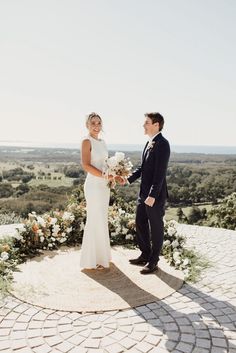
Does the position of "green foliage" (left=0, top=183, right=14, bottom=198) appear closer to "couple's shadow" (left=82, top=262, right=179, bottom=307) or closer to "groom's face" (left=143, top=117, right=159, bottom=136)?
"couple's shadow" (left=82, top=262, right=179, bottom=307)

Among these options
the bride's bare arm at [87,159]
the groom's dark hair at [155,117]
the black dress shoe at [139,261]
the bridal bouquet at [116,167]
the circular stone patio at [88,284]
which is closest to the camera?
the circular stone patio at [88,284]

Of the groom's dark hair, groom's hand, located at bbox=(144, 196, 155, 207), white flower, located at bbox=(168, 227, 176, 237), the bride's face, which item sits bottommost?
white flower, located at bbox=(168, 227, 176, 237)

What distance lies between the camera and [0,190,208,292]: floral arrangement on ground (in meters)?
6.05

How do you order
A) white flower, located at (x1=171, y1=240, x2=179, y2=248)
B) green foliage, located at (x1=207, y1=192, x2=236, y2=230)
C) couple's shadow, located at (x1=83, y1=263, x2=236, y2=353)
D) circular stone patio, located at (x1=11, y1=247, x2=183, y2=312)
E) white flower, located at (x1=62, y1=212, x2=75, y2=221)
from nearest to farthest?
couple's shadow, located at (x1=83, y1=263, x2=236, y2=353)
circular stone patio, located at (x1=11, y1=247, x2=183, y2=312)
white flower, located at (x1=171, y1=240, x2=179, y2=248)
white flower, located at (x1=62, y1=212, x2=75, y2=221)
green foliage, located at (x1=207, y1=192, x2=236, y2=230)

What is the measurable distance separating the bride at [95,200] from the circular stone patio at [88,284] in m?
0.23

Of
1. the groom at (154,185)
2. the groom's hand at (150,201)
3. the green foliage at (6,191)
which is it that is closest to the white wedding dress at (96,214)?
the groom at (154,185)

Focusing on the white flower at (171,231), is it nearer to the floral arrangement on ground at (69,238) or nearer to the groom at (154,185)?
the floral arrangement on ground at (69,238)

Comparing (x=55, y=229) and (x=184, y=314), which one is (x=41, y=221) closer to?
(x=55, y=229)

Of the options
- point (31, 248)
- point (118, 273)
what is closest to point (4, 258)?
point (31, 248)

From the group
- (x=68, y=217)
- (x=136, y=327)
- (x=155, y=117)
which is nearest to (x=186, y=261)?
(x=136, y=327)

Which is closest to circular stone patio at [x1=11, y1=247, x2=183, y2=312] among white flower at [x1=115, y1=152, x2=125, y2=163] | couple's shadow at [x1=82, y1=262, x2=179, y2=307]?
couple's shadow at [x1=82, y1=262, x2=179, y2=307]

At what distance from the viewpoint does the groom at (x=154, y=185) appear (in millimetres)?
5465

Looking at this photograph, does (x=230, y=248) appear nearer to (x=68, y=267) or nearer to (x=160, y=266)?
(x=160, y=266)

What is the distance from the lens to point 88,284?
17.5 ft
